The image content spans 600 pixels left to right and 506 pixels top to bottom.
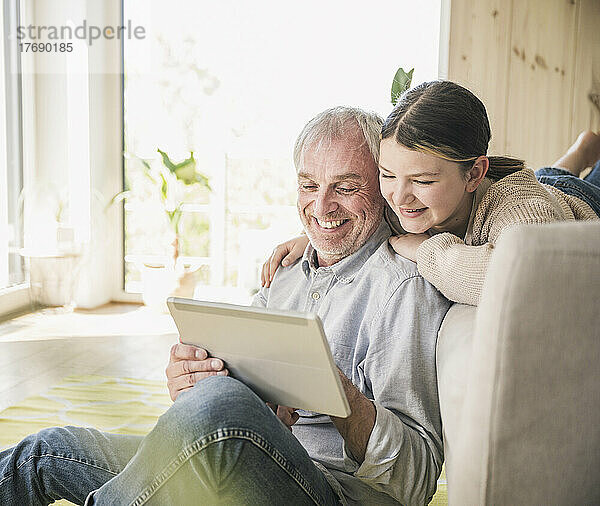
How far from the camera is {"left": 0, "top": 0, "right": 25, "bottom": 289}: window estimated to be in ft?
15.0

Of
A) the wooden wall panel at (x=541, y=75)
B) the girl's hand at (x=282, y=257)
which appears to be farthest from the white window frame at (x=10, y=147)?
the girl's hand at (x=282, y=257)

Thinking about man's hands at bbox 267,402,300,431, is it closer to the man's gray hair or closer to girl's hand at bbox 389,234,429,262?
girl's hand at bbox 389,234,429,262

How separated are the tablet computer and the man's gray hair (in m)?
0.52

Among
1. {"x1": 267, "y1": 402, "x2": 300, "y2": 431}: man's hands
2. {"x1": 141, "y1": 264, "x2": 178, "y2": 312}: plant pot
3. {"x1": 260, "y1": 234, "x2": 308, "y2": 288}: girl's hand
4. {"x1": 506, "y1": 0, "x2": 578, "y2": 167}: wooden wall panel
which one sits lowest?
{"x1": 141, "y1": 264, "x2": 178, "y2": 312}: plant pot

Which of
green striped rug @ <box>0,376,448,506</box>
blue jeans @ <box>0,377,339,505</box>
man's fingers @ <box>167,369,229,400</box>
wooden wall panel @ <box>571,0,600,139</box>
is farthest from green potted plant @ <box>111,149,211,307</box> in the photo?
blue jeans @ <box>0,377,339,505</box>

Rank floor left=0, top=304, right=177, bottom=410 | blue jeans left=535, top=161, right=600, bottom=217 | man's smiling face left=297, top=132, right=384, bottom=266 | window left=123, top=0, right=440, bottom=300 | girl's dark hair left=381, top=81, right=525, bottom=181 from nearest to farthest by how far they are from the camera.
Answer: girl's dark hair left=381, top=81, right=525, bottom=181 < man's smiling face left=297, top=132, right=384, bottom=266 < blue jeans left=535, top=161, right=600, bottom=217 < floor left=0, top=304, right=177, bottom=410 < window left=123, top=0, right=440, bottom=300

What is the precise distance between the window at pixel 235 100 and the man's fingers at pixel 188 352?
142 inches

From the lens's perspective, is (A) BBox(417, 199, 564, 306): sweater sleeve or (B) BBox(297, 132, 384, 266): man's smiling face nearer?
(A) BBox(417, 199, 564, 306): sweater sleeve

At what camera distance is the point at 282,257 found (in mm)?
1759

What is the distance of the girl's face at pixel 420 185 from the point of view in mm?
1361

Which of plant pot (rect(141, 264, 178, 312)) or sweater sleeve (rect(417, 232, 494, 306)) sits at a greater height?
sweater sleeve (rect(417, 232, 494, 306))

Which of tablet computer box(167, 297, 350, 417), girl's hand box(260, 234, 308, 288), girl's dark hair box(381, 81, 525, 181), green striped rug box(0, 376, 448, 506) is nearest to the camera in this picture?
tablet computer box(167, 297, 350, 417)

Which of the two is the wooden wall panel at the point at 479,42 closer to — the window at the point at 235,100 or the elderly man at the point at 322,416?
the window at the point at 235,100

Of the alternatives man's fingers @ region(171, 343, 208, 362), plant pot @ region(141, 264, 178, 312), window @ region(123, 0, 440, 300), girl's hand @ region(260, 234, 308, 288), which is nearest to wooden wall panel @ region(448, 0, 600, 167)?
window @ region(123, 0, 440, 300)
